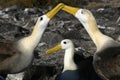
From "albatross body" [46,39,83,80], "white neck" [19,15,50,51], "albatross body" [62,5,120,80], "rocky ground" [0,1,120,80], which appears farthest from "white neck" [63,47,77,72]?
"albatross body" [62,5,120,80]

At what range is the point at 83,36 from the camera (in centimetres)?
1302

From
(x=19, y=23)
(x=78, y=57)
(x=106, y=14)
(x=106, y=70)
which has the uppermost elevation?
(x=106, y=70)

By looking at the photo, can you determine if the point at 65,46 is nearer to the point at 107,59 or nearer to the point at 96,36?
the point at 96,36

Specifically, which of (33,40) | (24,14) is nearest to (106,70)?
(33,40)

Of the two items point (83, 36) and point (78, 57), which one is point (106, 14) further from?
point (78, 57)

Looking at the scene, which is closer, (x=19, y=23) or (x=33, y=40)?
(x=33, y=40)

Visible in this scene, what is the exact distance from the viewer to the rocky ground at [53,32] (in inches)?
379

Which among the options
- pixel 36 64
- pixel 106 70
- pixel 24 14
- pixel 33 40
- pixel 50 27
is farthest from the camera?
pixel 24 14

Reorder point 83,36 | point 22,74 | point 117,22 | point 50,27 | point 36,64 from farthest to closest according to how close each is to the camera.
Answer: point 117,22 < point 50,27 < point 83,36 < point 36,64 < point 22,74

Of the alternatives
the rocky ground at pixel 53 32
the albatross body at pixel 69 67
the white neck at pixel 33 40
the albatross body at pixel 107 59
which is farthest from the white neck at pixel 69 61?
the albatross body at pixel 107 59

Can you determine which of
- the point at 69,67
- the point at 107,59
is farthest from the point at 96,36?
the point at 69,67

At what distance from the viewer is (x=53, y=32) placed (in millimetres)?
13117

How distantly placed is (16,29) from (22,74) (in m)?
4.40

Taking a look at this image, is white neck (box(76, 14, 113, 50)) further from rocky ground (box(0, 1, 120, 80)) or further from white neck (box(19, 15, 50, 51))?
rocky ground (box(0, 1, 120, 80))
